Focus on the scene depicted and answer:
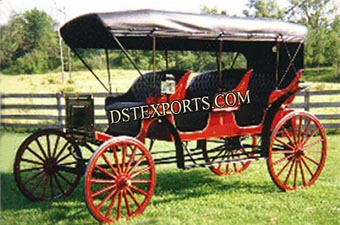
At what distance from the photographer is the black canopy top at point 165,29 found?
3.85 metres

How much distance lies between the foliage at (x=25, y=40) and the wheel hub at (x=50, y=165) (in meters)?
1.69

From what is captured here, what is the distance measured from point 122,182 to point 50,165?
1250mm

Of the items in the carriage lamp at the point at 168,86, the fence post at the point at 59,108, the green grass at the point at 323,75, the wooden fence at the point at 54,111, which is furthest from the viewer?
the green grass at the point at 323,75

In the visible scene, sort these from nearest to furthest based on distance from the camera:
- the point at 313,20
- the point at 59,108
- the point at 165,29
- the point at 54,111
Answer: the point at 165,29
the point at 59,108
the point at 54,111
the point at 313,20

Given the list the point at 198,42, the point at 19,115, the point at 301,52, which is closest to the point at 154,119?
the point at 198,42

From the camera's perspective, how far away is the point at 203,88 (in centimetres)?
550

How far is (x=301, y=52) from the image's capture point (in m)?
5.34

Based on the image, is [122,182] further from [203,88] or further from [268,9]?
[268,9]

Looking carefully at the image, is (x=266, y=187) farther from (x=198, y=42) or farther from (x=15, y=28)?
(x=15, y=28)

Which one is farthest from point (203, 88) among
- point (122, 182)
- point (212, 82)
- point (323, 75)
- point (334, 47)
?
point (334, 47)

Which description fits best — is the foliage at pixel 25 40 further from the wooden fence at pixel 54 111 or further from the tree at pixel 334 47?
the tree at pixel 334 47

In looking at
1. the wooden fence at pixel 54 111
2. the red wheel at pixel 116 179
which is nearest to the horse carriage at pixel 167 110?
the red wheel at pixel 116 179

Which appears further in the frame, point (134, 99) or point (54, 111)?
point (54, 111)

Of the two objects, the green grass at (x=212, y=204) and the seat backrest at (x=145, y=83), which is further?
the seat backrest at (x=145, y=83)
